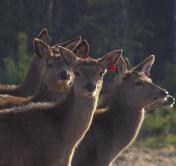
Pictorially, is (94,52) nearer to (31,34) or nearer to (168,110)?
(31,34)

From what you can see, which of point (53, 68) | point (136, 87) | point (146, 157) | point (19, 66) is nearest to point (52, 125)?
point (136, 87)

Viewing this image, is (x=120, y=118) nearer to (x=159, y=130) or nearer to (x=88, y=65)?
(x=88, y=65)

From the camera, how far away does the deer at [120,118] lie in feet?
51.2

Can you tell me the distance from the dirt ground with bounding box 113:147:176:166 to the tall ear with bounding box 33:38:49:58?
9.63 ft

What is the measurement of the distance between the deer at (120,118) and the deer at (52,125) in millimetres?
1205

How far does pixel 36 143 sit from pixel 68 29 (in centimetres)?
1922

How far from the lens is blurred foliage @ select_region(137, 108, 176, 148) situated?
22000mm

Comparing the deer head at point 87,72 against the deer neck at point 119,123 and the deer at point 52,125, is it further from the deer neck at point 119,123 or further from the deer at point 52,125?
the deer neck at point 119,123

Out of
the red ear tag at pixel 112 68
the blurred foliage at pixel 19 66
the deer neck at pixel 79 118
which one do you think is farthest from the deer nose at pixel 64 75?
the blurred foliage at pixel 19 66

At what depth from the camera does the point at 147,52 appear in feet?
111

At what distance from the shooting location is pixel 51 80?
17062 millimetres

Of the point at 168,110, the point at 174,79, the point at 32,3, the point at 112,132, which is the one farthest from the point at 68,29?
the point at 112,132

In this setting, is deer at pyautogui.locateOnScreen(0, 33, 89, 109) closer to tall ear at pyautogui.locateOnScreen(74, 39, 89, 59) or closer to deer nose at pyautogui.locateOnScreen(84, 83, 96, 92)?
tall ear at pyautogui.locateOnScreen(74, 39, 89, 59)

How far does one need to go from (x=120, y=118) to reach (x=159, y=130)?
7.06 metres
